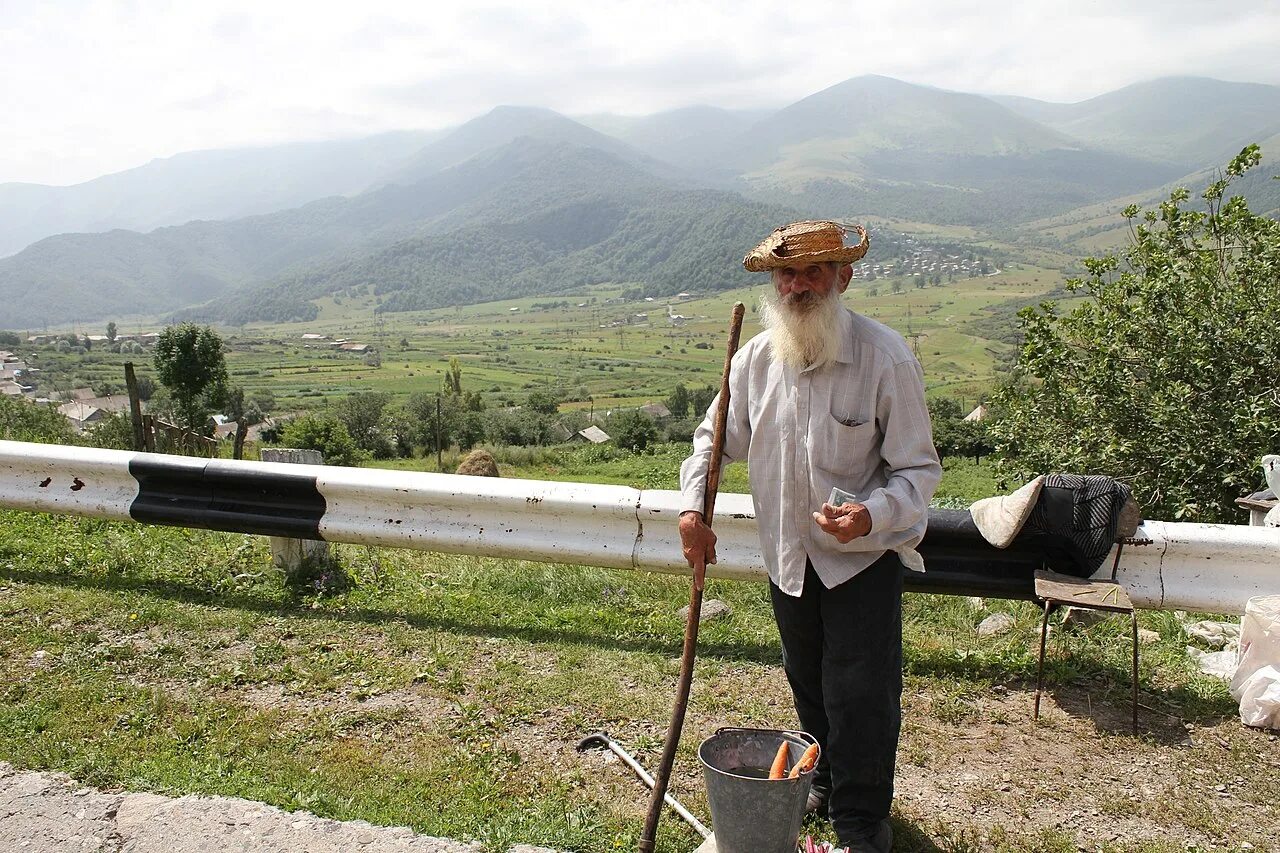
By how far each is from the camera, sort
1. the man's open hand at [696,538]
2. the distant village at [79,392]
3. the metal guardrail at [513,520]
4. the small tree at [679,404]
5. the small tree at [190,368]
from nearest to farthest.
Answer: the man's open hand at [696,538] → the metal guardrail at [513,520] → the distant village at [79,392] → the small tree at [190,368] → the small tree at [679,404]

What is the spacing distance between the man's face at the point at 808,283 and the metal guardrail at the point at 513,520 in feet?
5.50

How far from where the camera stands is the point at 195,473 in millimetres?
4961

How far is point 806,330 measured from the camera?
2.67 meters

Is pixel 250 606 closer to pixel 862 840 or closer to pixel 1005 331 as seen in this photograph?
pixel 862 840

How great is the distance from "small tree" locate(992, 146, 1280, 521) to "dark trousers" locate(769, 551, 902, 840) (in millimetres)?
5423

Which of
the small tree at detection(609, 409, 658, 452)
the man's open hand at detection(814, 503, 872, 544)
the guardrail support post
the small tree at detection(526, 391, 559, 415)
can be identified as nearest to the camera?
the man's open hand at detection(814, 503, 872, 544)

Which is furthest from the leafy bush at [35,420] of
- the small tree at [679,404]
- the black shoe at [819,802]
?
the small tree at [679,404]

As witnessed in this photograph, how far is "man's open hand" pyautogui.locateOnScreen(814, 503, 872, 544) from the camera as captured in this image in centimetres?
251

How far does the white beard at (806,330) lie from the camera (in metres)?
2.65

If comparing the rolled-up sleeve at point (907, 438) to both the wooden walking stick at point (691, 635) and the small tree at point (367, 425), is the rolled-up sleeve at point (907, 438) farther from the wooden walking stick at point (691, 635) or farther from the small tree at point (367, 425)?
the small tree at point (367, 425)

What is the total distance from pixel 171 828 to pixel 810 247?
2.71 m

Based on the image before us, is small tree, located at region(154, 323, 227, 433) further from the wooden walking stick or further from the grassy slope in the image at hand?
the wooden walking stick

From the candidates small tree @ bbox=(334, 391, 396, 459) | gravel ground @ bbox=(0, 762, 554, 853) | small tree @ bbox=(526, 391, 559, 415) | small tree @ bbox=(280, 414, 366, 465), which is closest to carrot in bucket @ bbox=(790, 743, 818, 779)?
gravel ground @ bbox=(0, 762, 554, 853)

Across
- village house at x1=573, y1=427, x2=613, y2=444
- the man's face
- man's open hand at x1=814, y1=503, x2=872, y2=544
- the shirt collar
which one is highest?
the man's face
